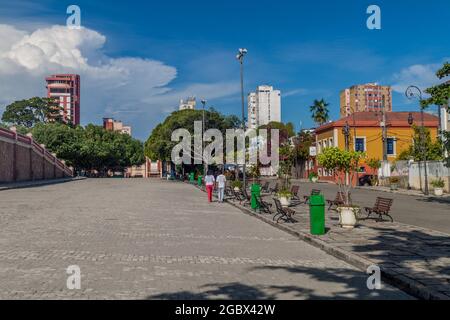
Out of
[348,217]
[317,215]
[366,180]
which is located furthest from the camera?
[366,180]

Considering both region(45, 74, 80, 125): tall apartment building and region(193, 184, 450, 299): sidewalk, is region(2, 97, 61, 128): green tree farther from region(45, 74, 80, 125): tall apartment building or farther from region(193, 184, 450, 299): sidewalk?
region(193, 184, 450, 299): sidewalk

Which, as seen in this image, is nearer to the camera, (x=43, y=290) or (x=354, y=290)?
(x=43, y=290)

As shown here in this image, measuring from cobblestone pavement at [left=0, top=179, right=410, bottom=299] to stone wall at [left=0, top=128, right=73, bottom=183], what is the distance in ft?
123

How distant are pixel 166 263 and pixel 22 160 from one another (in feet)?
171

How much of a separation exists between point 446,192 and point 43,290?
115 feet

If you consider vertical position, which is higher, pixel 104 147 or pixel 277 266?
pixel 104 147

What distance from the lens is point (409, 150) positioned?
5562 cm

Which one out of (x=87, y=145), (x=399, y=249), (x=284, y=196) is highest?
(x=87, y=145)

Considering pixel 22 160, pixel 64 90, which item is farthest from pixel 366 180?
pixel 64 90

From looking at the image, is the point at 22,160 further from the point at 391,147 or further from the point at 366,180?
the point at 391,147

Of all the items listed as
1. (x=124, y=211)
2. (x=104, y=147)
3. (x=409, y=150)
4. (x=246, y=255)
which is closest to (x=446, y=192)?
(x=409, y=150)

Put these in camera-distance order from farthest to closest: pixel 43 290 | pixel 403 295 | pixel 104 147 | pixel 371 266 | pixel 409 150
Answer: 1. pixel 104 147
2. pixel 409 150
3. pixel 371 266
4. pixel 403 295
5. pixel 43 290

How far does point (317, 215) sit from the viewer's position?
43.9 feet
